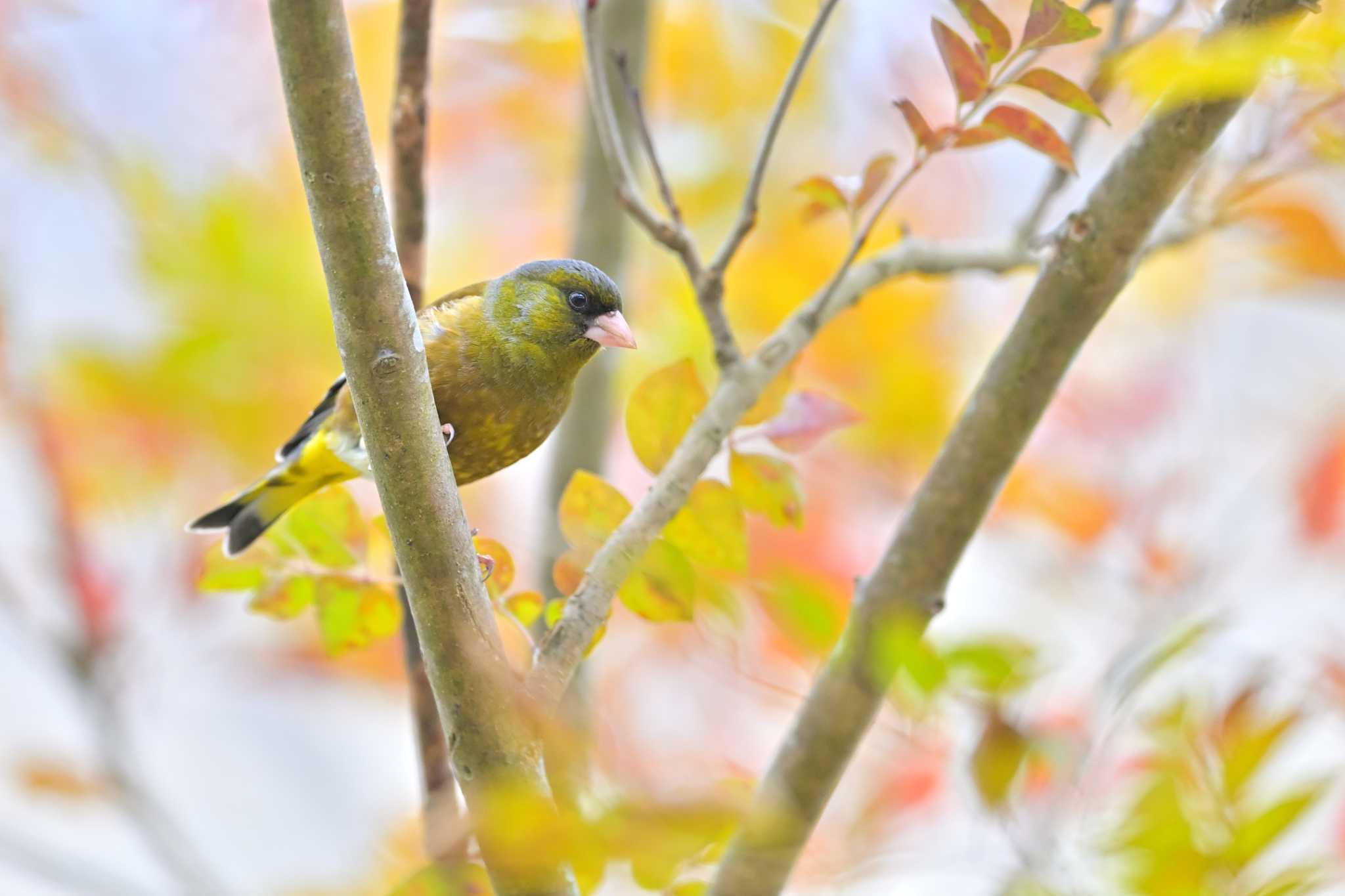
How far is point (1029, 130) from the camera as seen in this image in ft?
4.06

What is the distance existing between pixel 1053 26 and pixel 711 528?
0.62 metres

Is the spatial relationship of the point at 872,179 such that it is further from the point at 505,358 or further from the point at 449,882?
the point at 449,882

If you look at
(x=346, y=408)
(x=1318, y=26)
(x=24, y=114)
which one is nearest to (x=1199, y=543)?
(x=346, y=408)

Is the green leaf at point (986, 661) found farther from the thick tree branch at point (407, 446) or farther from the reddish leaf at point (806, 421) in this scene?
the reddish leaf at point (806, 421)

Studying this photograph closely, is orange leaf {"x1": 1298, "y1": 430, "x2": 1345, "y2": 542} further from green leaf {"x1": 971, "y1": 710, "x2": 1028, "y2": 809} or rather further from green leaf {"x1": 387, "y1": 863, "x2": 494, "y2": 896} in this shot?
green leaf {"x1": 387, "y1": 863, "x2": 494, "y2": 896}

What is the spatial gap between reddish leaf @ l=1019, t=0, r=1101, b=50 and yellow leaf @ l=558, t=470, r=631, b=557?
61 cm

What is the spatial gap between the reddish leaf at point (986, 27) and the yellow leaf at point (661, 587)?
58 centimetres

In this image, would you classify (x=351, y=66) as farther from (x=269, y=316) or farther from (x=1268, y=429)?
(x=1268, y=429)

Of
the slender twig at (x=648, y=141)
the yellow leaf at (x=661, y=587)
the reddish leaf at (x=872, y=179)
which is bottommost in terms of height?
the yellow leaf at (x=661, y=587)

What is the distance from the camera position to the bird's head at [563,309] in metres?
1.93

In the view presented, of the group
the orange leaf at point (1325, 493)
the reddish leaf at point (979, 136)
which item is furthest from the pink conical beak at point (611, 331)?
the orange leaf at point (1325, 493)

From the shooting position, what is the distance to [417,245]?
178 centimetres

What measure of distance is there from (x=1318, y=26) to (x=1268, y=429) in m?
3.43

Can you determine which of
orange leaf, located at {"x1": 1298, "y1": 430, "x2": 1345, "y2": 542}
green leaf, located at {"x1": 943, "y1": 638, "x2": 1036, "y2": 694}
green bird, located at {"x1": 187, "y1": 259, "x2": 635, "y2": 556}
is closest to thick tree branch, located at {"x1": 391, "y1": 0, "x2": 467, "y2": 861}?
green bird, located at {"x1": 187, "y1": 259, "x2": 635, "y2": 556}
